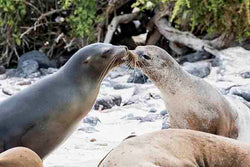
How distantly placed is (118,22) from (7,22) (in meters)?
2.06

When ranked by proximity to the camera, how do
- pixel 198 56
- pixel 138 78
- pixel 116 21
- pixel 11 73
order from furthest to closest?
1. pixel 116 21
2. pixel 11 73
3. pixel 198 56
4. pixel 138 78

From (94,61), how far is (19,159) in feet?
5.64

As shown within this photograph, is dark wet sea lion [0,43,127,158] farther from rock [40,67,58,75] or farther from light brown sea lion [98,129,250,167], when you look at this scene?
rock [40,67,58,75]

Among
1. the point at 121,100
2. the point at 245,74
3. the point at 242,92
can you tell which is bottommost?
the point at 245,74

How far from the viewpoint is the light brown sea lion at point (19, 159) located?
304cm

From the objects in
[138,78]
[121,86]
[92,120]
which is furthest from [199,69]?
[92,120]

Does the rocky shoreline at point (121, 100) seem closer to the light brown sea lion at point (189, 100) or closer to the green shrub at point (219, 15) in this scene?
the green shrub at point (219, 15)

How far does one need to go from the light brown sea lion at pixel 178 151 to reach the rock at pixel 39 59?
754 cm

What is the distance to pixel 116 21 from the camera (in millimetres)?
10828

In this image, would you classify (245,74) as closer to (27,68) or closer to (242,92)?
(242,92)

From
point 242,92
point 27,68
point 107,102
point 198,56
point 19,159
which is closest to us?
point 19,159

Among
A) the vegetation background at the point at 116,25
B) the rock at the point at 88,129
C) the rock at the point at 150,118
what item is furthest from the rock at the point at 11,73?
the rock at the point at 88,129

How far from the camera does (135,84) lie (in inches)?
330

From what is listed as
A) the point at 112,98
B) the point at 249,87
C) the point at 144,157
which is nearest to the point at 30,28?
the point at 112,98
